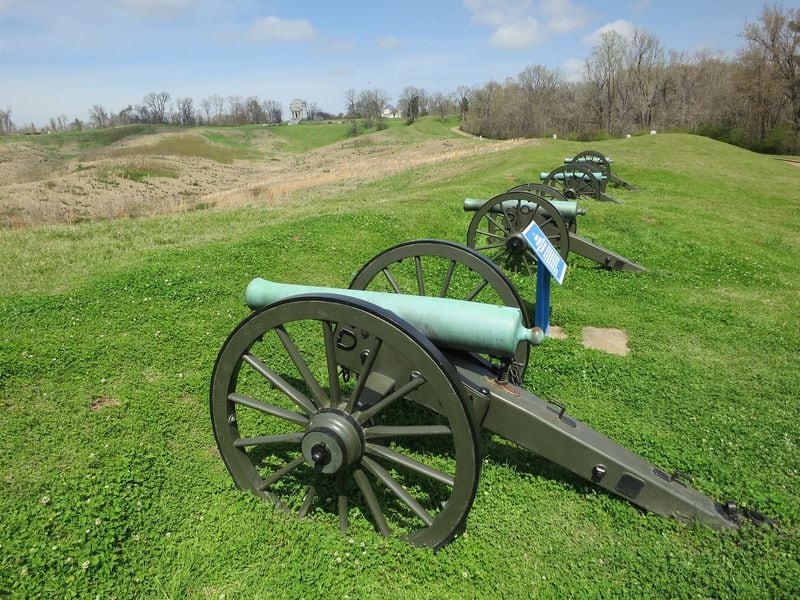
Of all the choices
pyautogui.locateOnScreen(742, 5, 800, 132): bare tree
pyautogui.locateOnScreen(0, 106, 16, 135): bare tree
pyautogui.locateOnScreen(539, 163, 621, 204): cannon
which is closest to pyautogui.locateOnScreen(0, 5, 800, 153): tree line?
pyautogui.locateOnScreen(742, 5, 800, 132): bare tree

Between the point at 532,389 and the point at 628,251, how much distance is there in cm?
651

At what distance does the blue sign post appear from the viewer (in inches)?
133

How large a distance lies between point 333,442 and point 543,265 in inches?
74.6

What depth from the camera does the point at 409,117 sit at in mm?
109125

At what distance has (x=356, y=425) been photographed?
9.02 ft

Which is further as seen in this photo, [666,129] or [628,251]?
[666,129]

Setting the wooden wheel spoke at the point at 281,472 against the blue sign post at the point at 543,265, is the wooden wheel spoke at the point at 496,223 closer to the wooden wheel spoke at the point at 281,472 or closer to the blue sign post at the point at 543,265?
the blue sign post at the point at 543,265

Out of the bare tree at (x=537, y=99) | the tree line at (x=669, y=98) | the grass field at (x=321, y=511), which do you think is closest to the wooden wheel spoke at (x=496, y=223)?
the grass field at (x=321, y=511)

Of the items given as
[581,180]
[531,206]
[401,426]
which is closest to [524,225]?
[531,206]

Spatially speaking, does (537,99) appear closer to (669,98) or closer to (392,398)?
(669,98)

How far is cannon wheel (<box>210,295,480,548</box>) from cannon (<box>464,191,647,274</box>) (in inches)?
180

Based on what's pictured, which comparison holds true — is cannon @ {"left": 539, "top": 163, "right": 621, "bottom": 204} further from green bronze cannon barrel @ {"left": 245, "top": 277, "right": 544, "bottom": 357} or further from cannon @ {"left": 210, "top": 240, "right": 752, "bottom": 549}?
green bronze cannon barrel @ {"left": 245, "top": 277, "right": 544, "bottom": 357}

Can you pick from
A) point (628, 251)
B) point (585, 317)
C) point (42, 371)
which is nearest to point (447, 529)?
point (42, 371)

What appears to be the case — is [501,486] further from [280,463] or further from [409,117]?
[409,117]
